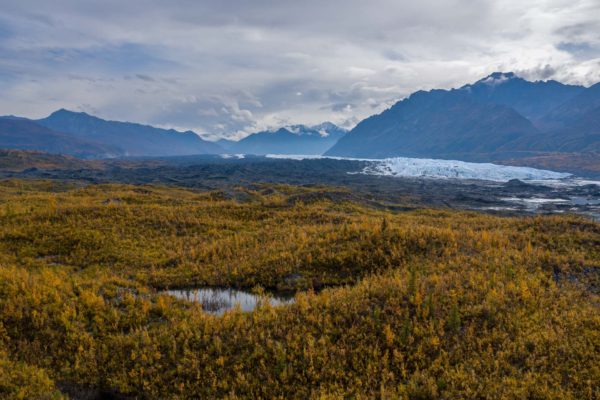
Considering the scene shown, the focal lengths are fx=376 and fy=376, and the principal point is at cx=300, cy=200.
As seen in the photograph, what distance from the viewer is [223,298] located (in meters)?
14.0

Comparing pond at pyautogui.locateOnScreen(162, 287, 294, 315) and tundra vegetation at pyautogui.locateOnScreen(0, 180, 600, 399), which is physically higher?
tundra vegetation at pyautogui.locateOnScreen(0, 180, 600, 399)

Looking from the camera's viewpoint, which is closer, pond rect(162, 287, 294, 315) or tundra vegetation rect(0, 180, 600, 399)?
tundra vegetation rect(0, 180, 600, 399)

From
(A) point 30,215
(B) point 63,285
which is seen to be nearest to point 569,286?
(B) point 63,285

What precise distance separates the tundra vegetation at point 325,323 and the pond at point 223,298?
22.6 inches

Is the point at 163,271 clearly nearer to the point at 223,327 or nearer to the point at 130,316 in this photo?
the point at 130,316

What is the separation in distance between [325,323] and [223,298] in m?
5.03

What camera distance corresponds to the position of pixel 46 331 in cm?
1031

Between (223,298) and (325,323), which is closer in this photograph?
(325,323)

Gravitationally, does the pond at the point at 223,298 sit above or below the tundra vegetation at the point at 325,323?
below

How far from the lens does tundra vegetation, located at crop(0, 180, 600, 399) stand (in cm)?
846

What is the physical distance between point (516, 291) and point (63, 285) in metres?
14.8

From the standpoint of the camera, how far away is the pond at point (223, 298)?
43.2 ft

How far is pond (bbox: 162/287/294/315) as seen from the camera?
13.2 meters

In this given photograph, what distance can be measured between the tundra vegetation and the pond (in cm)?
57
